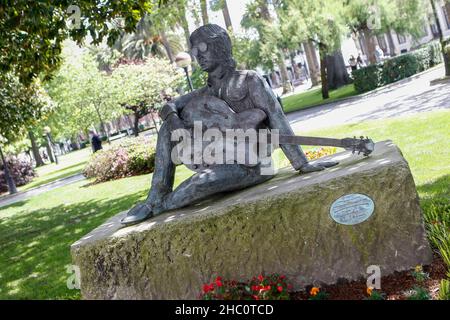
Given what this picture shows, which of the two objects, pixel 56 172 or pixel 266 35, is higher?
pixel 266 35

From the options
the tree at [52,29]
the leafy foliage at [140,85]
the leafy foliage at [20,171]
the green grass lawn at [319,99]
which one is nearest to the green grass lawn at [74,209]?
the tree at [52,29]

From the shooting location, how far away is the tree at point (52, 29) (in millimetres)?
8531

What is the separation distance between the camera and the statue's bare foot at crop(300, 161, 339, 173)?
4590 mm

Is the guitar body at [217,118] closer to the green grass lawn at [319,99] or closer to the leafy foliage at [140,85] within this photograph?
the green grass lawn at [319,99]

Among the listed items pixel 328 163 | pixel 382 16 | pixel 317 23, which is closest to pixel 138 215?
pixel 328 163

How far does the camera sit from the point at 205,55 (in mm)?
4688

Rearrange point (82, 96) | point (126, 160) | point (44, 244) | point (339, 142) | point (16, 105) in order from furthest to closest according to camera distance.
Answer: point (82, 96) → point (126, 160) → point (16, 105) → point (44, 244) → point (339, 142)

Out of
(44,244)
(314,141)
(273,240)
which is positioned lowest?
(44,244)

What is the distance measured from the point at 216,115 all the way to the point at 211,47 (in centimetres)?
62

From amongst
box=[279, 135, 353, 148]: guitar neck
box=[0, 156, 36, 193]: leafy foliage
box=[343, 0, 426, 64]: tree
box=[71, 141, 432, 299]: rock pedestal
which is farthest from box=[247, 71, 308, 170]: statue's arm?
box=[0, 156, 36, 193]: leafy foliage

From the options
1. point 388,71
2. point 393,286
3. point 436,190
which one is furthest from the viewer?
point 388,71

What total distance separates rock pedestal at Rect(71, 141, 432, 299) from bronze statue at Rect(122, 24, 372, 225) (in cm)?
22

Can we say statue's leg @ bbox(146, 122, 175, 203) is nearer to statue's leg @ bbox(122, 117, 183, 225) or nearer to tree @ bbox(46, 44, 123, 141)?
statue's leg @ bbox(122, 117, 183, 225)

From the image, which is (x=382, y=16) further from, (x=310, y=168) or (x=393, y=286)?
(x=393, y=286)
